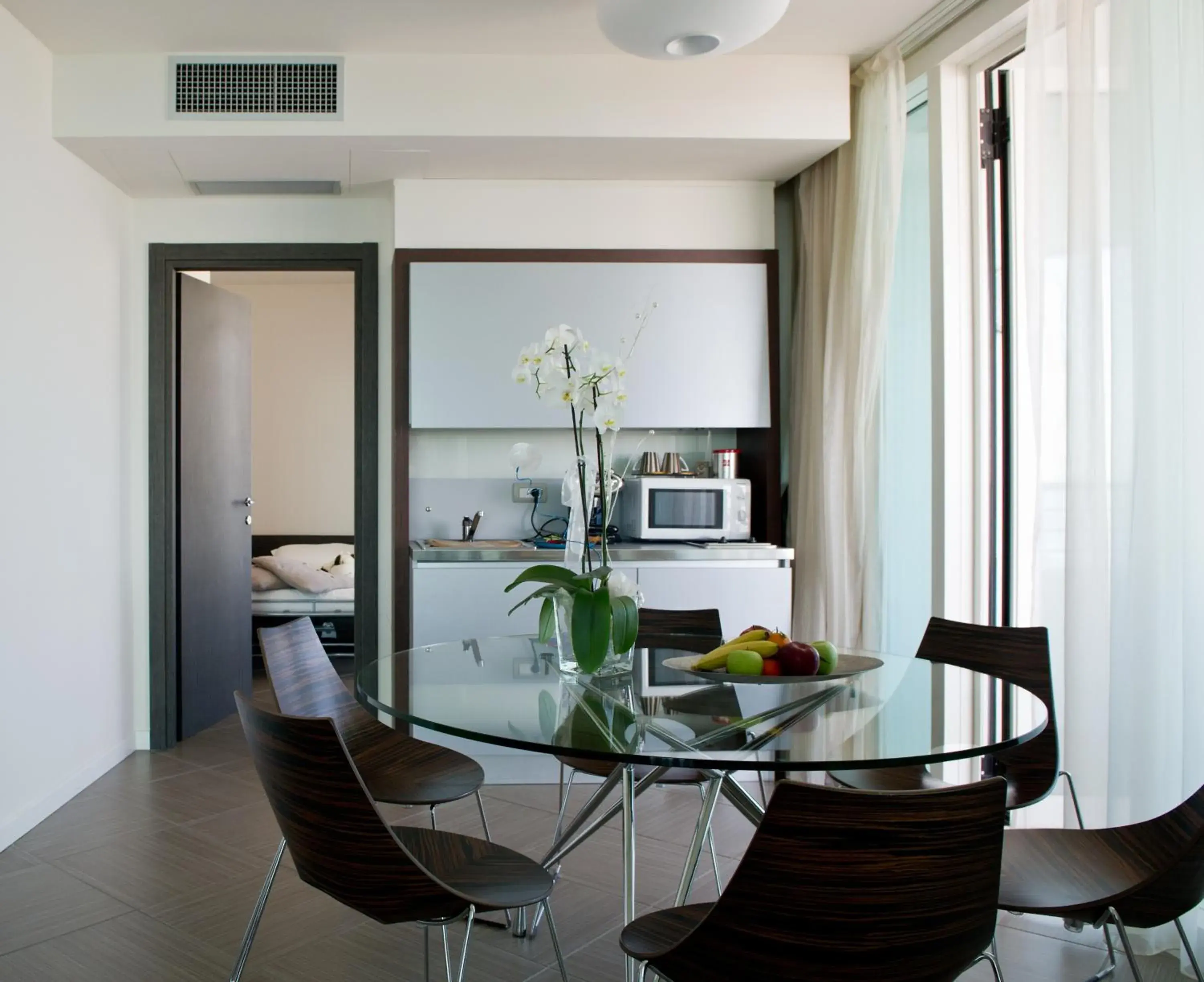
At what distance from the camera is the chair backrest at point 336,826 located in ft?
5.31

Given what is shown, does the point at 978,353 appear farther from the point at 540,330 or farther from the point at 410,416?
the point at 410,416

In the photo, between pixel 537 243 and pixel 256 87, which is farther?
pixel 537 243

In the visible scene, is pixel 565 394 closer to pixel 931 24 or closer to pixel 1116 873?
pixel 1116 873

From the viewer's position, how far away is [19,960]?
254 cm

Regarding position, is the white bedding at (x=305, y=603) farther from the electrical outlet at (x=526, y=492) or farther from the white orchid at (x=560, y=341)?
the white orchid at (x=560, y=341)

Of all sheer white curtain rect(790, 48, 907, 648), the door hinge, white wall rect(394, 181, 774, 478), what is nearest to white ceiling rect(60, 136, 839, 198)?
white wall rect(394, 181, 774, 478)

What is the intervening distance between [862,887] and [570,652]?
1141mm

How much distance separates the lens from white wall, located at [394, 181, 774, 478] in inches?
170

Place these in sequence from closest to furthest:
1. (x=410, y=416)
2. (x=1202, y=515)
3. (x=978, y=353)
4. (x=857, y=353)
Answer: (x=1202, y=515) → (x=978, y=353) → (x=857, y=353) → (x=410, y=416)

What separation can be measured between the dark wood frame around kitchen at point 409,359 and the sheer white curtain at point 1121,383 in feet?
5.01

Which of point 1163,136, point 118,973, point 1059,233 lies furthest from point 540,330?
point 118,973

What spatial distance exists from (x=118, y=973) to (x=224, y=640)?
277 centimetres

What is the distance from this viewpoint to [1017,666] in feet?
8.61

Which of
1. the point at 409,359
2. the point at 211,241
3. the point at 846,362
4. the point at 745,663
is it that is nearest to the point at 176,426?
the point at 211,241
